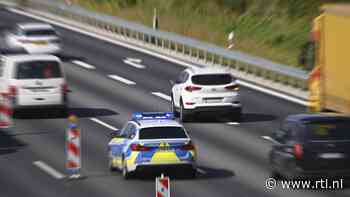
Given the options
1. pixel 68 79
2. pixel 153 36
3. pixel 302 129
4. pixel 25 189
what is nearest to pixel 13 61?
pixel 68 79

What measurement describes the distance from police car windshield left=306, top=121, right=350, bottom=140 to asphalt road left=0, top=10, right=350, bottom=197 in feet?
3.77

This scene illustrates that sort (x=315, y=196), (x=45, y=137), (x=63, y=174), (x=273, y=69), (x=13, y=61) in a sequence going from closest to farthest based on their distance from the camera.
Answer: (x=315, y=196)
(x=63, y=174)
(x=45, y=137)
(x=13, y=61)
(x=273, y=69)

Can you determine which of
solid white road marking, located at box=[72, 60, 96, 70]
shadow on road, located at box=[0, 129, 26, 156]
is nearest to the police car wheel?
shadow on road, located at box=[0, 129, 26, 156]

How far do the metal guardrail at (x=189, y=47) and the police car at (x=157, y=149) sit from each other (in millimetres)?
15205

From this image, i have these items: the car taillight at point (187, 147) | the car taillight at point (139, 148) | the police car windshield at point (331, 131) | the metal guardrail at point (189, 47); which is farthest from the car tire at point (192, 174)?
the metal guardrail at point (189, 47)

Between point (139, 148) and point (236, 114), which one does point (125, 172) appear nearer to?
point (139, 148)

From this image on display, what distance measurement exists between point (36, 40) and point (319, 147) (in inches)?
1034

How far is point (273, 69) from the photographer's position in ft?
136

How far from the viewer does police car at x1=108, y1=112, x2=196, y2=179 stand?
24.5 metres

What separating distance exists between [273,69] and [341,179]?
1797 cm

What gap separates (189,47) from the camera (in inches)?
1945

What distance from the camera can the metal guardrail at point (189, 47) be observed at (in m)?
41.9

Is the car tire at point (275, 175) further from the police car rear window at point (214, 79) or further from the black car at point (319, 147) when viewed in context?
the police car rear window at point (214, 79)

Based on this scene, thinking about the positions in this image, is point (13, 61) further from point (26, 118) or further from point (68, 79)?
point (68, 79)
